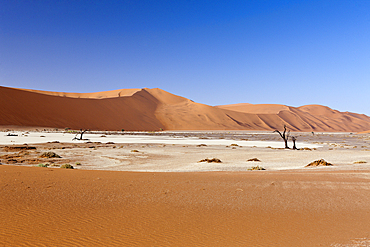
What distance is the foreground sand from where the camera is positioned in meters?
4.42

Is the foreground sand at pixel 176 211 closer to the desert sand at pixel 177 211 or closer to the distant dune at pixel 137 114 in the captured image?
the desert sand at pixel 177 211

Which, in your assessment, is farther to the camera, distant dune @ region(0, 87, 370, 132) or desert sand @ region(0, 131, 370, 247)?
distant dune @ region(0, 87, 370, 132)

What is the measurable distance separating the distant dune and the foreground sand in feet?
251

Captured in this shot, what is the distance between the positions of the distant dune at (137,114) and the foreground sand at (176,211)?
76467 millimetres

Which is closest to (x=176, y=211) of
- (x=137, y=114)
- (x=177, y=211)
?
(x=177, y=211)

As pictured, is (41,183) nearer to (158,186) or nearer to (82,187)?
(82,187)

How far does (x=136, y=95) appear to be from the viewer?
443 feet

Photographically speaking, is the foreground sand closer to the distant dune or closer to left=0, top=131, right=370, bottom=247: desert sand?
left=0, top=131, right=370, bottom=247: desert sand

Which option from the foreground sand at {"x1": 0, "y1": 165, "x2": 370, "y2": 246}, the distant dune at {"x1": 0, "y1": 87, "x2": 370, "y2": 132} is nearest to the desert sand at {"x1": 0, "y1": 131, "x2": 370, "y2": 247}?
the foreground sand at {"x1": 0, "y1": 165, "x2": 370, "y2": 246}

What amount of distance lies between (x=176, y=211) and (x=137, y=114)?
112983mm

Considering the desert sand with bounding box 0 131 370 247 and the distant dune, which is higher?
the distant dune

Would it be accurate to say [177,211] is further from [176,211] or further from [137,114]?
[137,114]

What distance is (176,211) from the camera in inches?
234

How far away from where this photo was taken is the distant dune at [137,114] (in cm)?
8606
